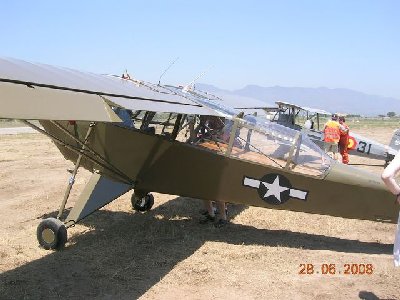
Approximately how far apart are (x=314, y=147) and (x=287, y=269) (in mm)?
2179

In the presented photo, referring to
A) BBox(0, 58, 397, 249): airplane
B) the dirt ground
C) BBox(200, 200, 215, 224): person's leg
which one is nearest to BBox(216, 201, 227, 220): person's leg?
BBox(200, 200, 215, 224): person's leg

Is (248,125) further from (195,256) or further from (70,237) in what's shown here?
(70,237)

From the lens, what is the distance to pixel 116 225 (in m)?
8.42

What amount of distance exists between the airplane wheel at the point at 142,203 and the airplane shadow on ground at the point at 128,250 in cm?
18

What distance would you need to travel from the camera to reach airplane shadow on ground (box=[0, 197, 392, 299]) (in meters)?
5.53

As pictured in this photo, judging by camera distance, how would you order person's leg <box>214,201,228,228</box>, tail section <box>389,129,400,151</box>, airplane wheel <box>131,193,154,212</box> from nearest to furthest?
person's leg <box>214,201,228,228</box> → airplane wheel <box>131,193,154,212</box> → tail section <box>389,129,400,151</box>

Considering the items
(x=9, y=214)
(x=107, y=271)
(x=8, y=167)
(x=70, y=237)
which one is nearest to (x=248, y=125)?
(x=107, y=271)

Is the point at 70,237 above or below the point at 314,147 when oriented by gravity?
below

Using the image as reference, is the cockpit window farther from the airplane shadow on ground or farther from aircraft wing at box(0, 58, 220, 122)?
the airplane shadow on ground

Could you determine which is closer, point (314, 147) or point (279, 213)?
point (314, 147)

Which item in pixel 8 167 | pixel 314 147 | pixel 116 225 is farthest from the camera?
pixel 8 167

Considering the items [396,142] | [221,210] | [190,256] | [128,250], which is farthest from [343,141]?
[128,250]
